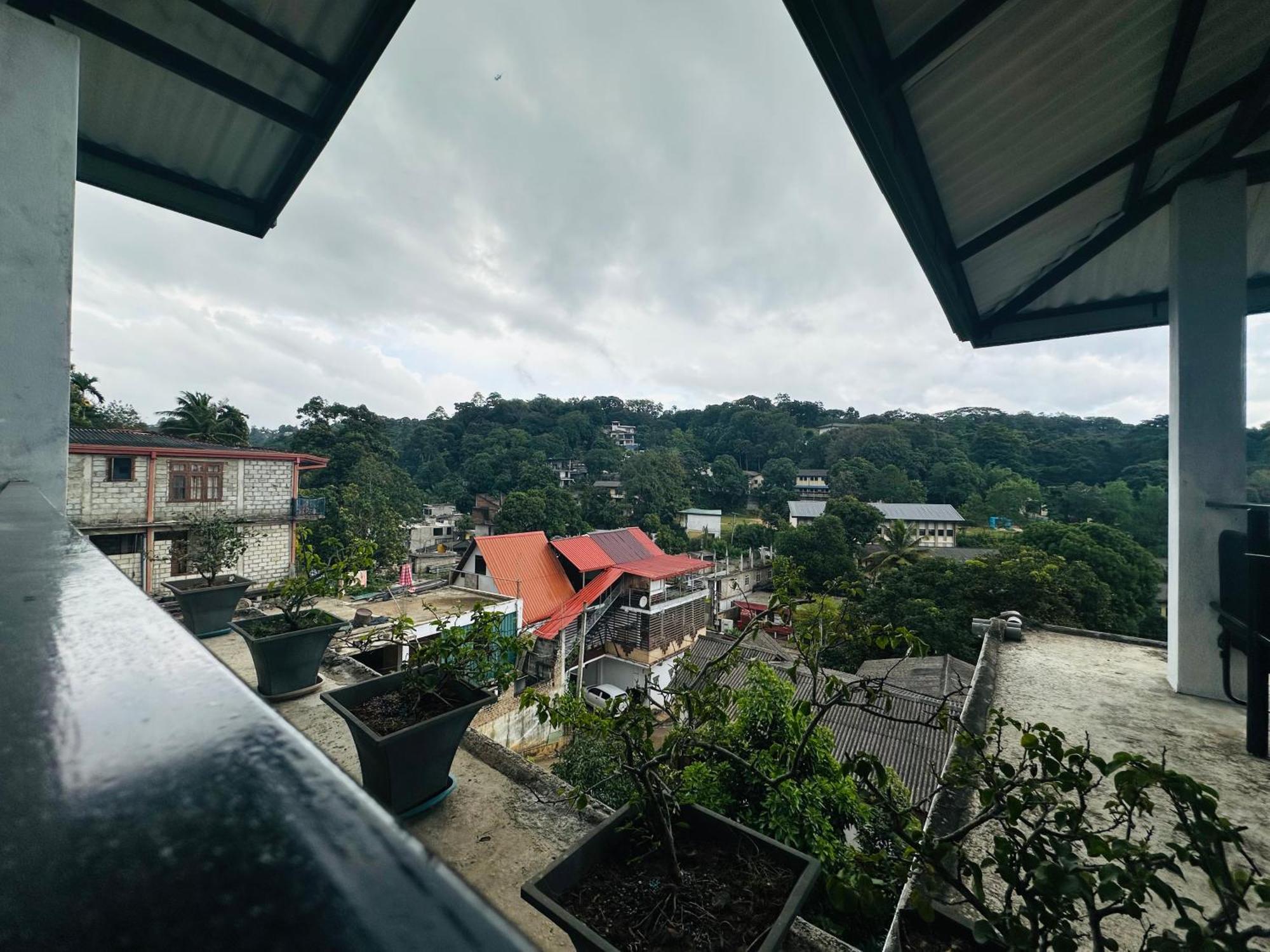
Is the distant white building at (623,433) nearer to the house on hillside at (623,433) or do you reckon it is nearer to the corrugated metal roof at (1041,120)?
the house on hillside at (623,433)

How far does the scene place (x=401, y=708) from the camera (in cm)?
173

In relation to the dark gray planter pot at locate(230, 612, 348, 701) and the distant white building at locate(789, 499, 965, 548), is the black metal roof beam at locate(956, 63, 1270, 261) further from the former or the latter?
the distant white building at locate(789, 499, 965, 548)

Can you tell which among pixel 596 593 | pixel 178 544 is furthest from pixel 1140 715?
pixel 178 544

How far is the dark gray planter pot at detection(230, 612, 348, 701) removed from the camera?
214cm

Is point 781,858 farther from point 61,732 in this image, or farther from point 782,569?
point 61,732

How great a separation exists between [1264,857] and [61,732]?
8.86 feet

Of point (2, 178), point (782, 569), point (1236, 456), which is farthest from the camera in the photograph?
point (1236, 456)

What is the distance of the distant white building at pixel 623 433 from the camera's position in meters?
48.8

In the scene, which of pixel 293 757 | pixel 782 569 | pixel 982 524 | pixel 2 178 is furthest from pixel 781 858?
pixel 982 524

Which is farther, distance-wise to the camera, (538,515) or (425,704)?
(538,515)

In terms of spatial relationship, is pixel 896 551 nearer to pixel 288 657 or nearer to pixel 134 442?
pixel 288 657

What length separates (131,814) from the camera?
0.20 meters

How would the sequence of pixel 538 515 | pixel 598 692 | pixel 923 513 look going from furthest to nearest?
pixel 923 513, pixel 538 515, pixel 598 692

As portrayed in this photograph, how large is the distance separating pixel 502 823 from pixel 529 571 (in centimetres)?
1048
